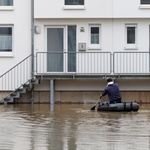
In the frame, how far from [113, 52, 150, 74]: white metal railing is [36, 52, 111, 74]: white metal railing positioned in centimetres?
44

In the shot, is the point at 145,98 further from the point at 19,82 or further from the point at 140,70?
the point at 19,82

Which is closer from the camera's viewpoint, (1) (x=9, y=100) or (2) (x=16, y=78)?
(1) (x=9, y=100)

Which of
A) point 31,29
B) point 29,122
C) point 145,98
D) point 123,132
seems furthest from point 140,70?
point 123,132

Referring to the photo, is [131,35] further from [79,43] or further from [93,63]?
[79,43]

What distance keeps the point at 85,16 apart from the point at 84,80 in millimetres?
3127

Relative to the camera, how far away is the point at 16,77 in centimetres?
2066

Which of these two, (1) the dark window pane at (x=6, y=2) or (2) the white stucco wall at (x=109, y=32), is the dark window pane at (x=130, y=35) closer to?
(2) the white stucco wall at (x=109, y=32)

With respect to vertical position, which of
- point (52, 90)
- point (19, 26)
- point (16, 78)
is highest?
point (19, 26)

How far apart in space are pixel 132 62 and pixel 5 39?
632 centimetres

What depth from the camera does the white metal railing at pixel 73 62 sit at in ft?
66.6

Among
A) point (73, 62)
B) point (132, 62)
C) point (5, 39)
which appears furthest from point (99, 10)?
point (5, 39)

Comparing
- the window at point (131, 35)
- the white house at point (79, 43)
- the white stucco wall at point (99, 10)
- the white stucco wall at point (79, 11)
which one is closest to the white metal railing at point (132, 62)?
the white house at point (79, 43)

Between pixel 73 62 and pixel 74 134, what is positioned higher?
pixel 73 62

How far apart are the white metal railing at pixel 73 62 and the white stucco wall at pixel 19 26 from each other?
1030mm
